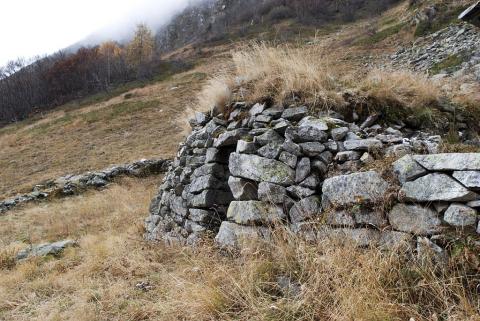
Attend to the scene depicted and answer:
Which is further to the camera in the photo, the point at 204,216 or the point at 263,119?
the point at 204,216

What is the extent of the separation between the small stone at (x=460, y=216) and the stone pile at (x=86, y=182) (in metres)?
12.9

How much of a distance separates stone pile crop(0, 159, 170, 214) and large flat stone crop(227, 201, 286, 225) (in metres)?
10.8

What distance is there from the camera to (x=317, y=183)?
14.0 ft

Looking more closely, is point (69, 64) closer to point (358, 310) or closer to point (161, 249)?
point (161, 249)

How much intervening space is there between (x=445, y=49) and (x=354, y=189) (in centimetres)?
1665

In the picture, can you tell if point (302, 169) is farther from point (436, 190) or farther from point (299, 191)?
point (436, 190)

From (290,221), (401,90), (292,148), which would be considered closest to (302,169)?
(292,148)

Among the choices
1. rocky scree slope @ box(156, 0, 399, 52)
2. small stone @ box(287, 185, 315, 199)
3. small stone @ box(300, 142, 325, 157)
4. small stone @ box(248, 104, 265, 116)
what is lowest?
small stone @ box(287, 185, 315, 199)

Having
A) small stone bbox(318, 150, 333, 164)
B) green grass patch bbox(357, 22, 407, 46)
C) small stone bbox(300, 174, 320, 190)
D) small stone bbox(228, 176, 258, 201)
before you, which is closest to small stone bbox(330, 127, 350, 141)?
small stone bbox(318, 150, 333, 164)

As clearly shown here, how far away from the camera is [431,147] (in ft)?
13.2

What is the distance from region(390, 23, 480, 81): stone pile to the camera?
1425 centimetres

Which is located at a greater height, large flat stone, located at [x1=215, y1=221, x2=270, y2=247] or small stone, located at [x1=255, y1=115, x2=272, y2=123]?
small stone, located at [x1=255, y1=115, x2=272, y2=123]

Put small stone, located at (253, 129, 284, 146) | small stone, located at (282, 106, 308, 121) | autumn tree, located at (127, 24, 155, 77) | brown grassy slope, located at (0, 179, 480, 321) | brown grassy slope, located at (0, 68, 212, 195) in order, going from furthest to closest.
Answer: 1. autumn tree, located at (127, 24, 155, 77)
2. brown grassy slope, located at (0, 68, 212, 195)
3. small stone, located at (282, 106, 308, 121)
4. small stone, located at (253, 129, 284, 146)
5. brown grassy slope, located at (0, 179, 480, 321)

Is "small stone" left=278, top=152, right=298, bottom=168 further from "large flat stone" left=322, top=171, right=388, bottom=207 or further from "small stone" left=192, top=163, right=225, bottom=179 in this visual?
"small stone" left=192, top=163, right=225, bottom=179
